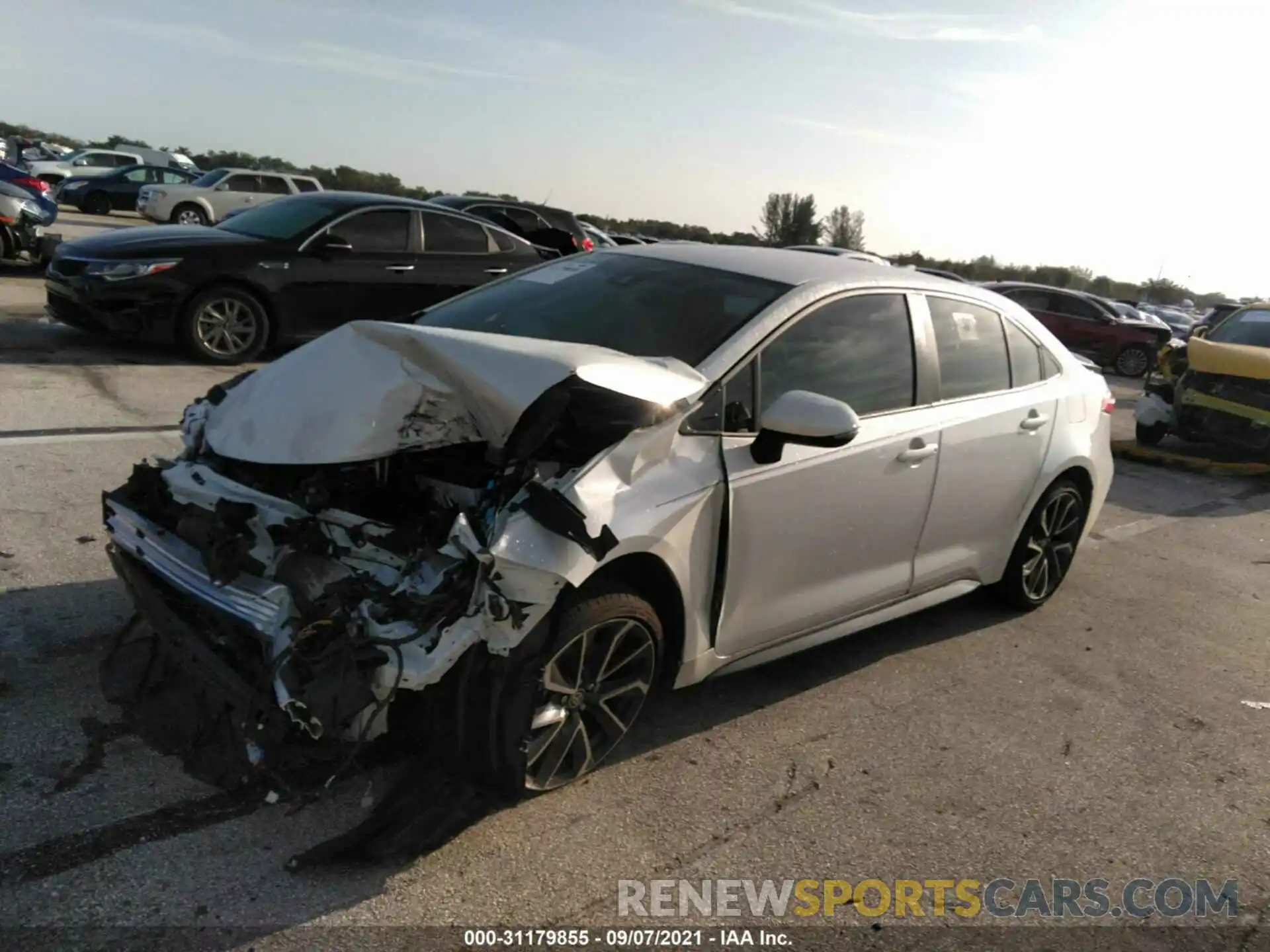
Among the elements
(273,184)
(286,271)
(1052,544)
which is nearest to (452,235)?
(286,271)

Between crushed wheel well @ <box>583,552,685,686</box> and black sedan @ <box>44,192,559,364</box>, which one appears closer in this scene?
crushed wheel well @ <box>583,552,685,686</box>

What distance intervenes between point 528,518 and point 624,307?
1.44m

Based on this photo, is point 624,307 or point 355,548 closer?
point 355,548

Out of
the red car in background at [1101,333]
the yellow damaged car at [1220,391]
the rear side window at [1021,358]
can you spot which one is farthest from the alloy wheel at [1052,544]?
the red car in background at [1101,333]

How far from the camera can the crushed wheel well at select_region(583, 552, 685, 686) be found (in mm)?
3207

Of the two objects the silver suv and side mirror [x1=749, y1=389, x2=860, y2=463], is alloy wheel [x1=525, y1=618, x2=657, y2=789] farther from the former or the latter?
the silver suv

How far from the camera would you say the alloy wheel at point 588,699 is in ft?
10.2

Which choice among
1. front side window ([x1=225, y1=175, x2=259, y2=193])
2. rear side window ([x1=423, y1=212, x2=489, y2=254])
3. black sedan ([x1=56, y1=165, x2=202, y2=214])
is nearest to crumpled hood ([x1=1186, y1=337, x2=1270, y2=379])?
rear side window ([x1=423, y1=212, x2=489, y2=254])

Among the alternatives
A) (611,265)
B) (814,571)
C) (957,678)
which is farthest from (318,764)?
(957,678)

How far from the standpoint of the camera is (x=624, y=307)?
4.07 meters

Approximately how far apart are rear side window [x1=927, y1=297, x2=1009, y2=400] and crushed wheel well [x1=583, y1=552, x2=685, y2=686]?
1824 millimetres

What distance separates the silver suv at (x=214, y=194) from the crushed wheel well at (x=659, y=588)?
22.7 m

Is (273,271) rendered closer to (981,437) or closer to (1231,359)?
(981,437)

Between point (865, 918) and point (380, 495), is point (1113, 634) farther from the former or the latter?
point (380, 495)
